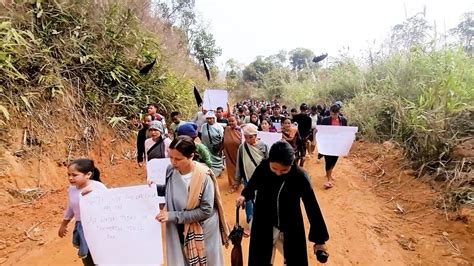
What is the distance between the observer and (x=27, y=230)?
4.86m

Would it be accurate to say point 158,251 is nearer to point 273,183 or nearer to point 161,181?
point 273,183

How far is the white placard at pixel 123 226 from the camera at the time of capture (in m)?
2.47

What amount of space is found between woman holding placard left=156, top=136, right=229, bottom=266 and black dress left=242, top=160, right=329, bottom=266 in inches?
18.1

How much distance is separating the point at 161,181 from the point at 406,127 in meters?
5.54

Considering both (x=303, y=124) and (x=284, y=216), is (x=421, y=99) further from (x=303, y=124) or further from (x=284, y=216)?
(x=284, y=216)

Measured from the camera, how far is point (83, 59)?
7969mm

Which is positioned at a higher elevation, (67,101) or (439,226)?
(67,101)

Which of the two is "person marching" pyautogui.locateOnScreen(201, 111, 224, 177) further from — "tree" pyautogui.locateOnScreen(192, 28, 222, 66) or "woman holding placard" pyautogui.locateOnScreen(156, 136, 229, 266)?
"tree" pyautogui.locateOnScreen(192, 28, 222, 66)

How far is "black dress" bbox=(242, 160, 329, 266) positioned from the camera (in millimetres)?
2838

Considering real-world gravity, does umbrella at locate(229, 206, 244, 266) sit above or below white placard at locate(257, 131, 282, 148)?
below

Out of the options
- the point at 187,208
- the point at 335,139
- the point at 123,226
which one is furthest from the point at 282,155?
the point at 335,139

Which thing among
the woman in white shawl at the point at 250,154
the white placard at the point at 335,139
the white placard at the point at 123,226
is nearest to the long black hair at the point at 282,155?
the white placard at the point at 123,226

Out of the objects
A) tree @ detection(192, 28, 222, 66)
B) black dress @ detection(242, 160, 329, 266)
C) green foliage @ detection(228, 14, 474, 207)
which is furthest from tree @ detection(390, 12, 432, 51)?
tree @ detection(192, 28, 222, 66)

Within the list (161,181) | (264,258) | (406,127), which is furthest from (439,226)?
(161,181)
